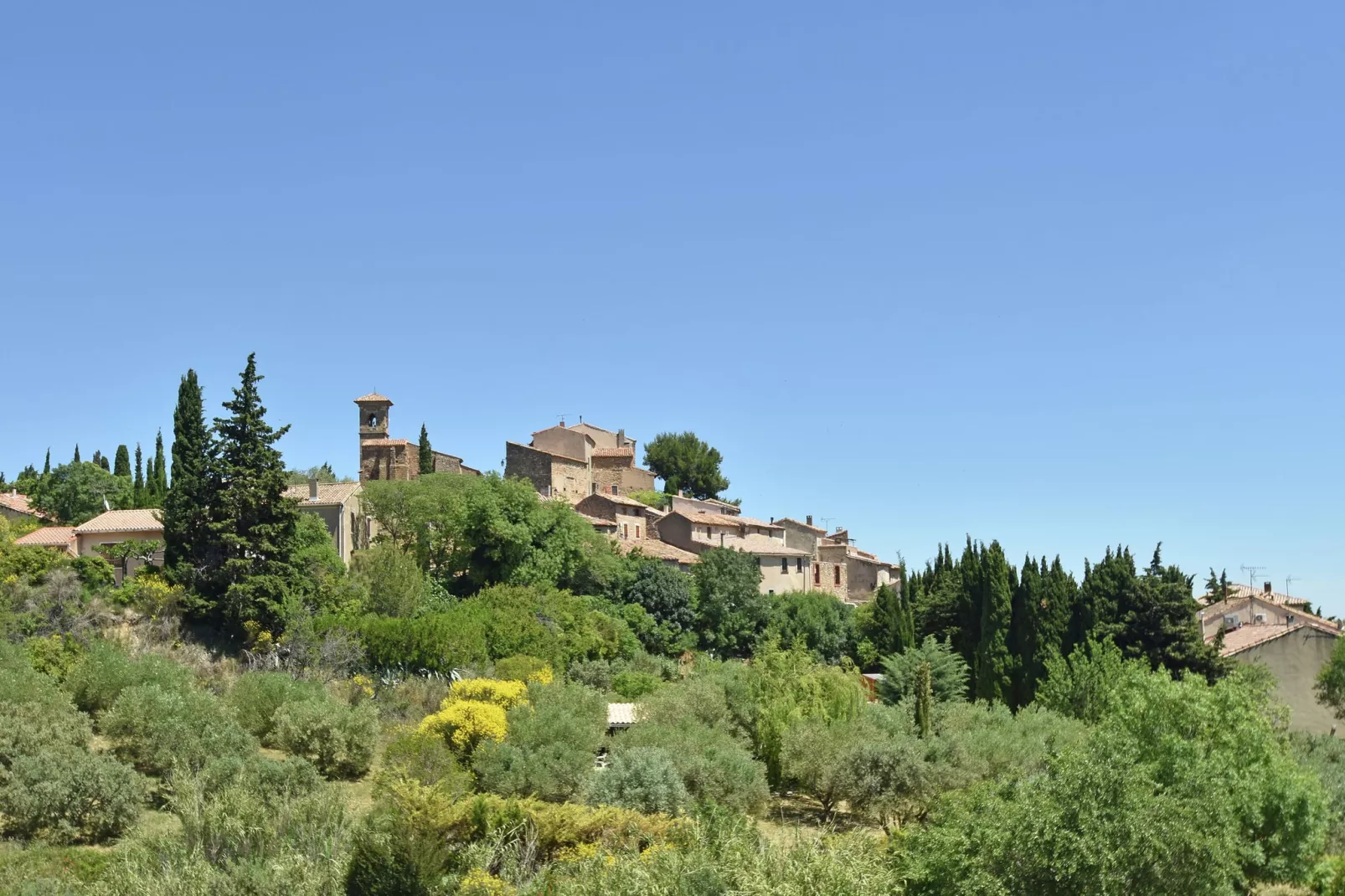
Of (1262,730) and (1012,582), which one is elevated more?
(1012,582)

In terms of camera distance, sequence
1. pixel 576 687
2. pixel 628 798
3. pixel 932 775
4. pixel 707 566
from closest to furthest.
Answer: pixel 628 798
pixel 932 775
pixel 576 687
pixel 707 566

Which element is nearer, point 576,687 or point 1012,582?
point 576,687

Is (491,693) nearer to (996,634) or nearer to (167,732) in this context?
(167,732)

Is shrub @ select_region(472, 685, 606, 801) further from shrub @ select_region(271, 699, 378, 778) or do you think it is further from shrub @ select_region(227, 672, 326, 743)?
shrub @ select_region(227, 672, 326, 743)

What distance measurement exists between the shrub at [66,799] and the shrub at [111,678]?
6.84m

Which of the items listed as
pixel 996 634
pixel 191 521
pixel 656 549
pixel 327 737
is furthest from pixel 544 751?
pixel 656 549

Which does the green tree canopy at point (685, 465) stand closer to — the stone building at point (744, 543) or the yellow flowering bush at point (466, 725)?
the stone building at point (744, 543)

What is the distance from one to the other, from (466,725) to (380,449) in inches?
1484

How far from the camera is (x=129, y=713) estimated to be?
98.6 feet

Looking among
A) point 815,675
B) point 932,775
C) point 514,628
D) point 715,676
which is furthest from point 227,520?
point 932,775

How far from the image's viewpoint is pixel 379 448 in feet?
223

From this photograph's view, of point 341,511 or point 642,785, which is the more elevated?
point 341,511

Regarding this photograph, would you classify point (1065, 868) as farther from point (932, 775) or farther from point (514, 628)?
point (514, 628)

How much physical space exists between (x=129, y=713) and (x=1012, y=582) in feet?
110
